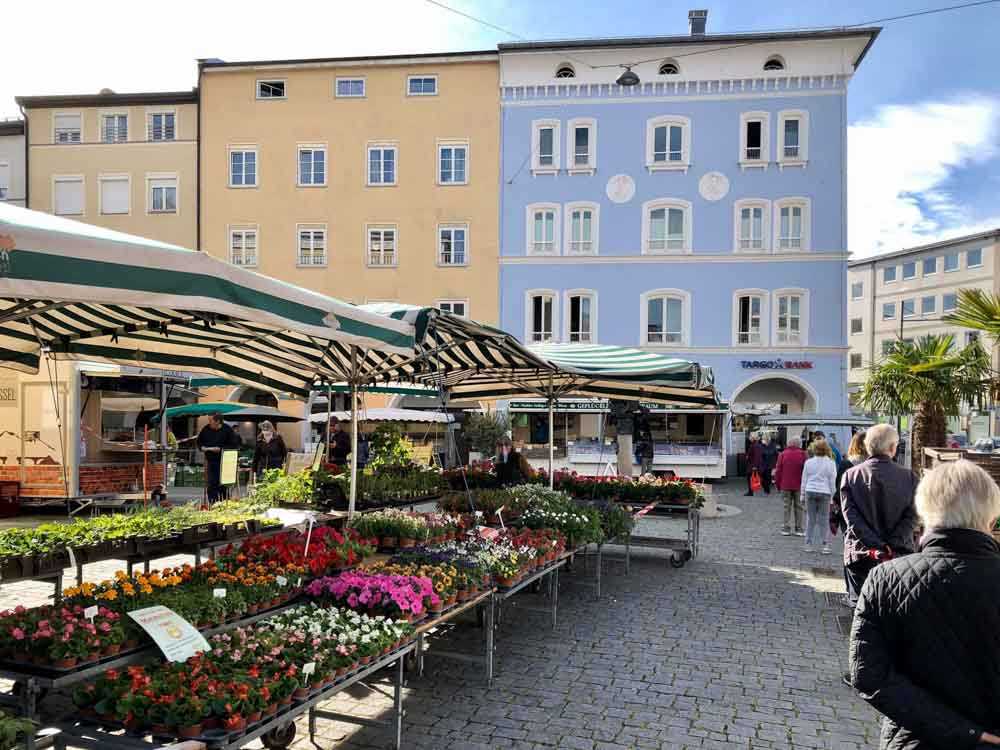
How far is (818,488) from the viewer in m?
10.7

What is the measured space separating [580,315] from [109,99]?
18914 mm

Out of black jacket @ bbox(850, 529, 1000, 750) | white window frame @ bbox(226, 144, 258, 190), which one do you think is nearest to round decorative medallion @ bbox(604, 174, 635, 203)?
white window frame @ bbox(226, 144, 258, 190)

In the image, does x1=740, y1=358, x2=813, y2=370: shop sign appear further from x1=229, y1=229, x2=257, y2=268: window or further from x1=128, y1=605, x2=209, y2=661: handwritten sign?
x1=128, y1=605, x2=209, y2=661: handwritten sign

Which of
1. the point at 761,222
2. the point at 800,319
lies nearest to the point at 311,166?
the point at 761,222

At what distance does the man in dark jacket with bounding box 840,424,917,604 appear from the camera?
18.9 ft

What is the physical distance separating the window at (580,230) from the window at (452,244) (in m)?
3.65

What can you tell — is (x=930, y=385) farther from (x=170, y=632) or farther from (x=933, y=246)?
(x=933, y=246)

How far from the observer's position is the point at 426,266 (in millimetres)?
27141

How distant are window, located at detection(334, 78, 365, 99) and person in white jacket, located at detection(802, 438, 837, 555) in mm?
22069

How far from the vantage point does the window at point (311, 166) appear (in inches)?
1083

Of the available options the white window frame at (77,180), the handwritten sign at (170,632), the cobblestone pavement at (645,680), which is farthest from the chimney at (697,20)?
the handwritten sign at (170,632)

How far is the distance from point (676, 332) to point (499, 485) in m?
17.1

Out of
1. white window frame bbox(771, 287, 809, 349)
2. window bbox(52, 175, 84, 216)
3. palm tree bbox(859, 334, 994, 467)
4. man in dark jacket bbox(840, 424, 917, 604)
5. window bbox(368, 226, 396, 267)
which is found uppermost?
window bbox(52, 175, 84, 216)

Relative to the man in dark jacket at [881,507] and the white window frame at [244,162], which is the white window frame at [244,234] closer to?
the white window frame at [244,162]
